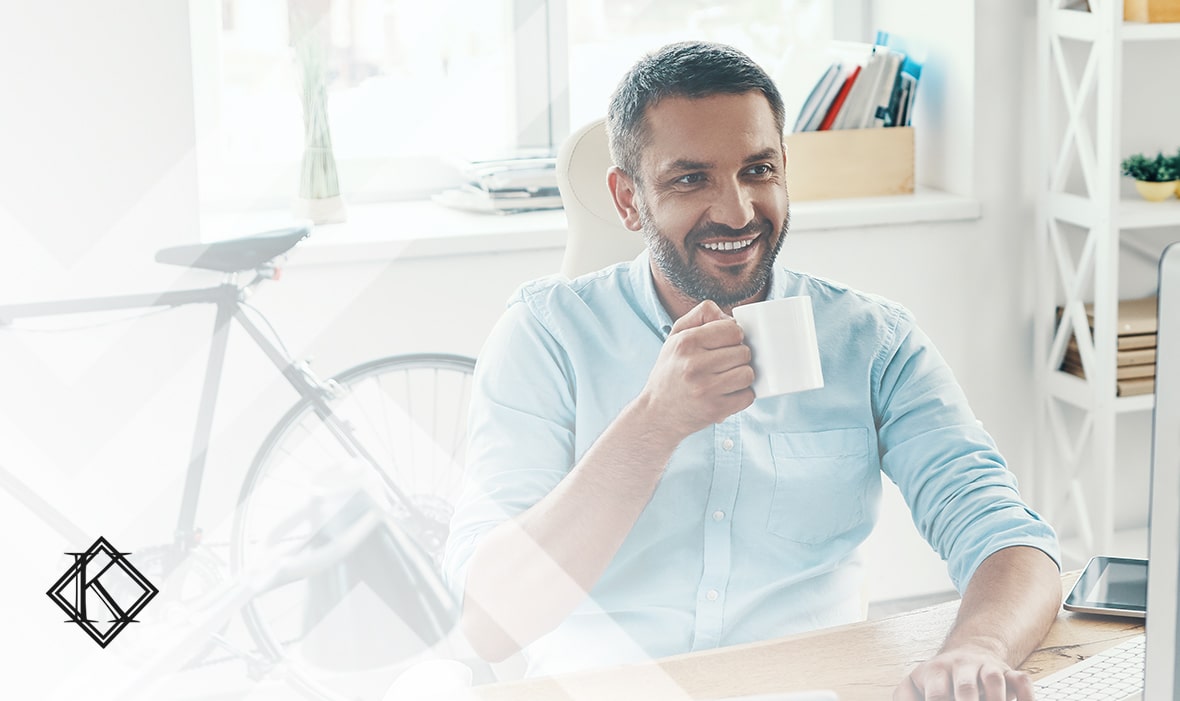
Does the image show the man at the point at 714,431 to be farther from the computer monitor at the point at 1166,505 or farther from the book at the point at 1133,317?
the book at the point at 1133,317

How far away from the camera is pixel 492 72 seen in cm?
280

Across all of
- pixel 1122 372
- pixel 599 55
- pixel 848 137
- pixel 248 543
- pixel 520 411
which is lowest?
pixel 248 543

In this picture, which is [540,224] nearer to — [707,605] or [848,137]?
[848,137]

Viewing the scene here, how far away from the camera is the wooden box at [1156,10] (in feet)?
8.07

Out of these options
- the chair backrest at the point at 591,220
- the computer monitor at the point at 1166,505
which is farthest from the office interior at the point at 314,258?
the computer monitor at the point at 1166,505

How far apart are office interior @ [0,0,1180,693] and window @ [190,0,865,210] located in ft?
0.13

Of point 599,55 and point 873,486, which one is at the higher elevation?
point 599,55

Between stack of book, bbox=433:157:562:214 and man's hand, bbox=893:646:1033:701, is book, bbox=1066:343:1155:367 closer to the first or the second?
stack of book, bbox=433:157:562:214

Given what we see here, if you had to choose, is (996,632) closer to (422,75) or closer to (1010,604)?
(1010,604)

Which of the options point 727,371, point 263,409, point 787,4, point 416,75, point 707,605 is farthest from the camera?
point 787,4

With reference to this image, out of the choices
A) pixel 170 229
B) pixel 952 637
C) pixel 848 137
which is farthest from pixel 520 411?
pixel 848 137

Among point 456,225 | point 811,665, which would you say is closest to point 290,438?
point 456,225

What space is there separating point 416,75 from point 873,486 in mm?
1698

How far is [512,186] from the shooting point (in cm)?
258
